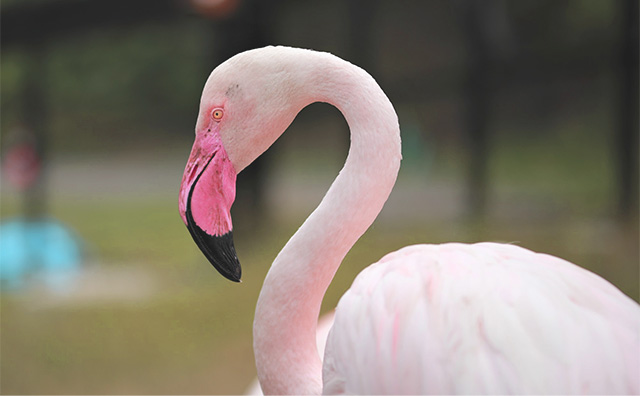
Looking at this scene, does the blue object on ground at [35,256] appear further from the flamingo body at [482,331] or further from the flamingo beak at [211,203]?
the flamingo body at [482,331]

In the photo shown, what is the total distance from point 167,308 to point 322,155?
1651 millimetres

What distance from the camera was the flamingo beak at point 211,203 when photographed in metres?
0.82

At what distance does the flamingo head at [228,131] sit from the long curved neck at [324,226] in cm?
4

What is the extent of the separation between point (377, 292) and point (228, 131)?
31 centimetres

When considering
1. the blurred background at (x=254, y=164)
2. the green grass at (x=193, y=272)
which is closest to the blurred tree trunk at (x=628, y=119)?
the blurred background at (x=254, y=164)

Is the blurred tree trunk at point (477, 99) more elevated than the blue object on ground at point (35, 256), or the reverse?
the blurred tree trunk at point (477, 99)

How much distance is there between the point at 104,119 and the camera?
459 cm

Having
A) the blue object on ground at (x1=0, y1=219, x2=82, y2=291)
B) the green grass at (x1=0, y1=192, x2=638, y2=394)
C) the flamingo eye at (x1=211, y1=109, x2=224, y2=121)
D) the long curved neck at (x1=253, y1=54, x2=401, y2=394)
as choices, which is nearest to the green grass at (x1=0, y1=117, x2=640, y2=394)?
the green grass at (x1=0, y1=192, x2=638, y2=394)

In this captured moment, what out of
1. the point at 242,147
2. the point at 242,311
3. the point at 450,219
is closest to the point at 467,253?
the point at 242,147

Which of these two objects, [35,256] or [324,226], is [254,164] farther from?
[324,226]

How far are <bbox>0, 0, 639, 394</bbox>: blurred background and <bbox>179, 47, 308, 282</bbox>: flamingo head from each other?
1780 millimetres

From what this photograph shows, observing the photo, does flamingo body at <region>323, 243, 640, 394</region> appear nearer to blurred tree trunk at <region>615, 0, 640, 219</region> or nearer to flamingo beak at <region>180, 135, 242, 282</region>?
flamingo beak at <region>180, 135, 242, 282</region>

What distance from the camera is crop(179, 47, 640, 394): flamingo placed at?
2.15 feet

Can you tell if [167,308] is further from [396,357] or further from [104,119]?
[396,357]
